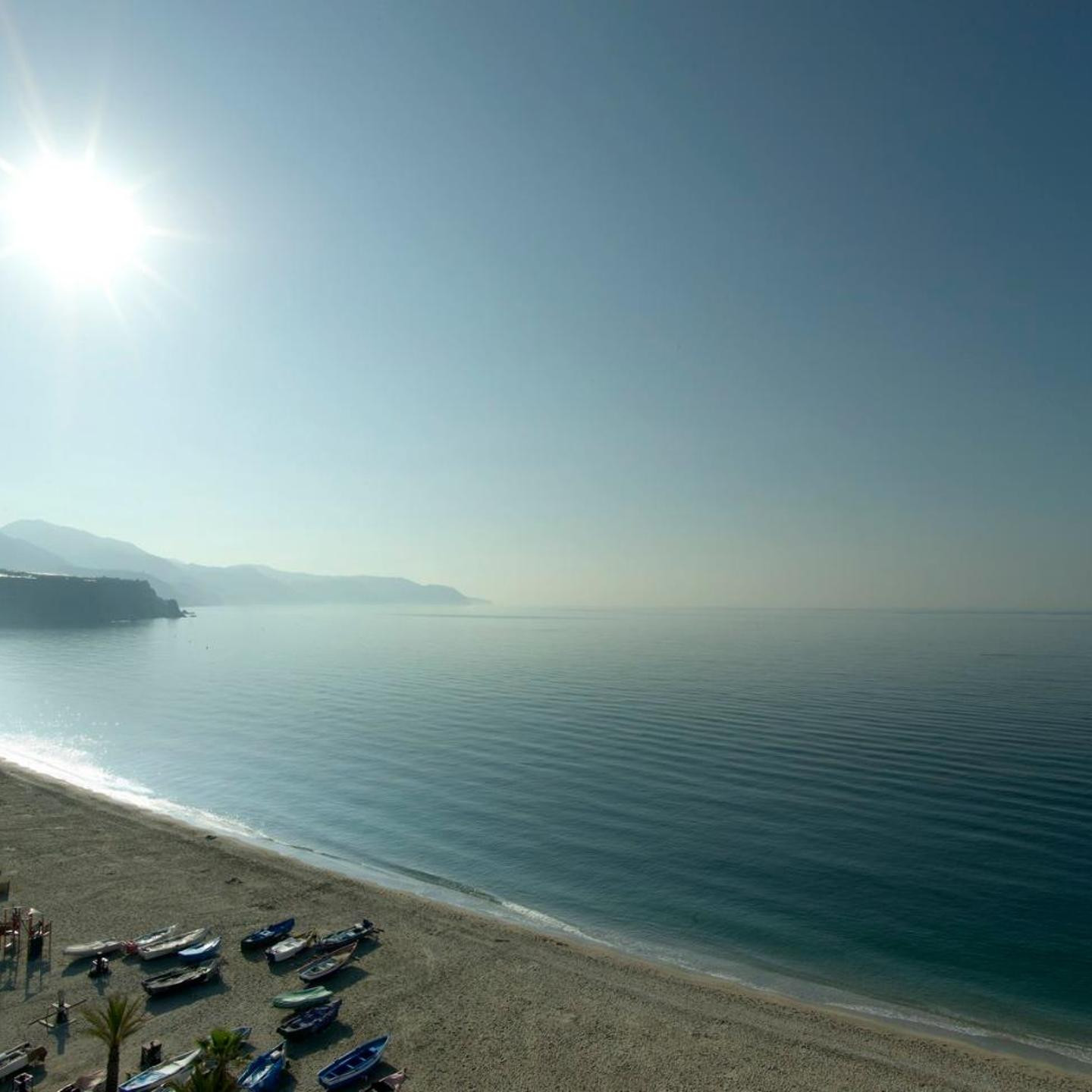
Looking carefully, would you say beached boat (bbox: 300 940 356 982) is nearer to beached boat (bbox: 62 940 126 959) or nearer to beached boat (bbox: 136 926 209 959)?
beached boat (bbox: 136 926 209 959)

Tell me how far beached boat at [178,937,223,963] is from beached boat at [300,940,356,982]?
4.42m

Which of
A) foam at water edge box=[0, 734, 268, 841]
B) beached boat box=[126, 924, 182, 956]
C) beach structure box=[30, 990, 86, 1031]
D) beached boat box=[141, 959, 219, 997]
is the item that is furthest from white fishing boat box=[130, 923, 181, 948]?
foam at water edge box=[0, 734, 268, 841]

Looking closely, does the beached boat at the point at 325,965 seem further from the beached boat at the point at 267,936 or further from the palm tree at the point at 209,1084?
the palm tree at the point at 209,1084

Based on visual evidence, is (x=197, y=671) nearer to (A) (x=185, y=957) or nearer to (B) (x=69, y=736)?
(B) (x=69, y=736)

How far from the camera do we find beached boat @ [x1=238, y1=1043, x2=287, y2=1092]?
22281 millimetres

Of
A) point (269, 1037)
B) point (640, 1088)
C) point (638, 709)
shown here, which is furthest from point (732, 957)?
point (638, 709)

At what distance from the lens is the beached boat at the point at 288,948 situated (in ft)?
102

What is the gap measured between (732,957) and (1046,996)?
13.4m

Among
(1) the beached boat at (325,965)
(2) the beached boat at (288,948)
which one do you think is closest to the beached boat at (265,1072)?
(1) the beached boat at (325,965)

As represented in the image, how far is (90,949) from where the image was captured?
31172mm

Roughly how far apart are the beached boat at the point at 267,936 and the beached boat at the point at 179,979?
2258mm

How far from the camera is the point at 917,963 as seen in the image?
3244cm

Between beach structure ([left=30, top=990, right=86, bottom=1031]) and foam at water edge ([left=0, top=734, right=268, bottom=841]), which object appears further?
foam at water edge ([left=0, top=734, right=268, bottom=841])

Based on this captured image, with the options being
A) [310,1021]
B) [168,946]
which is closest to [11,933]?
[168,946]
